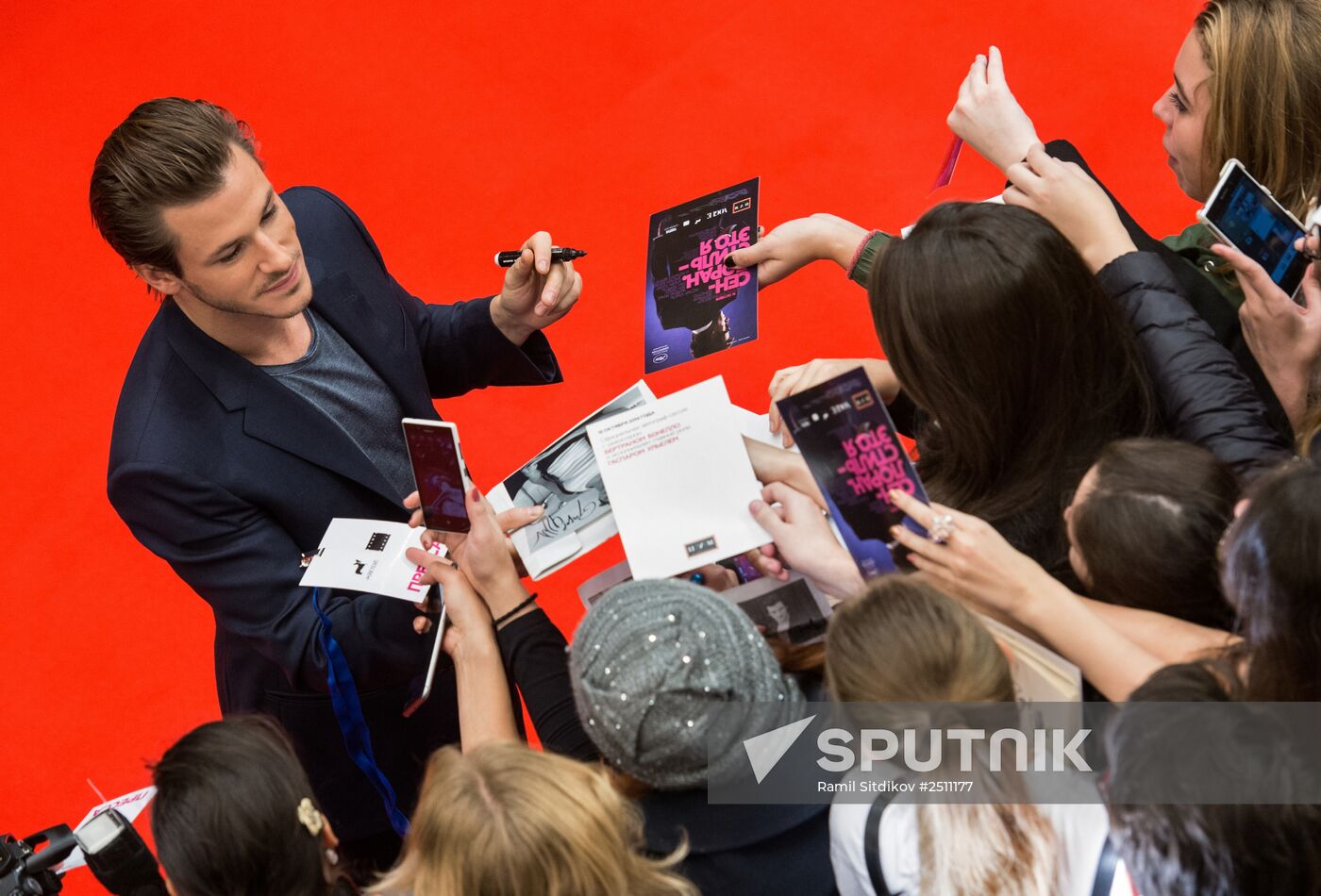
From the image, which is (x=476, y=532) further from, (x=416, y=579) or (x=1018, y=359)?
(x=1018, y=359)

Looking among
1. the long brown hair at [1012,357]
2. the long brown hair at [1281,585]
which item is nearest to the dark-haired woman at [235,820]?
the long brown hair at [1012,357]

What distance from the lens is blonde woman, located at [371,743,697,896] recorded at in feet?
4.01

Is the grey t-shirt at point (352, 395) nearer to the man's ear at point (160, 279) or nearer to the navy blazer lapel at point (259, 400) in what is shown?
the navy blazer lapel at point (259, 400)

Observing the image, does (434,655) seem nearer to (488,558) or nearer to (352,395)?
(488,558)

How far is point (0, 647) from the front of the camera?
121 inches

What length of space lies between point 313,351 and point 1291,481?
4.93 ft

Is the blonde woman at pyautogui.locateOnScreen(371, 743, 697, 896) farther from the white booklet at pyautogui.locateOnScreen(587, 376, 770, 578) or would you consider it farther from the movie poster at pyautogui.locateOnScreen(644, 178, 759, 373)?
the movie poster at pyautogui.locateOnScreen(644, 178, 759, 373)

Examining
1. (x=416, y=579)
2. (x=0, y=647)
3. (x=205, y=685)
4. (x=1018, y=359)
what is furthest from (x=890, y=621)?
(x=0, y=647)

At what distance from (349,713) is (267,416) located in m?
0.50

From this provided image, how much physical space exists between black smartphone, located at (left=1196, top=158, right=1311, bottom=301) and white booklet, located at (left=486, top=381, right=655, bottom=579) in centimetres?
92

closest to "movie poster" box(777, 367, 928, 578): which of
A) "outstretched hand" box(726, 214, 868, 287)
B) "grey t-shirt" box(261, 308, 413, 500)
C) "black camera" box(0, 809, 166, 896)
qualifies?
"outstretched hand" box(726, 214, 868, 287)

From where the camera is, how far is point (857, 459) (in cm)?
149

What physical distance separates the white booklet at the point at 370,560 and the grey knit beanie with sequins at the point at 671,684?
44 cm

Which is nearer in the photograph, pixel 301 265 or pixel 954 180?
pixel 301 265
